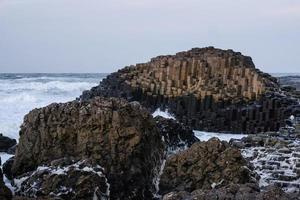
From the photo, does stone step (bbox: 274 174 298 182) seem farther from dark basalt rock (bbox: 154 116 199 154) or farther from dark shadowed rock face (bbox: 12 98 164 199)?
dark basalt rock (bbox: 154 116 199 154)

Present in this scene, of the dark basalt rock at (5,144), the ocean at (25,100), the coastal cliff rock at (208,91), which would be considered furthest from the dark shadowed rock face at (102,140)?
the coastal cliff rock at (208,91)

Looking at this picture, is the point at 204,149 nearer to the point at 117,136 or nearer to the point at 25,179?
the point at 117,136

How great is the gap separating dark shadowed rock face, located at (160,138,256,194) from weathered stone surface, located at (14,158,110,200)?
3.59ft

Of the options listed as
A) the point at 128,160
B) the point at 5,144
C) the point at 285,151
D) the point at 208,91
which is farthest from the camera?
the point at 208,91

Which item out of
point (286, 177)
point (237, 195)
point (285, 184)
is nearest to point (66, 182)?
point (237, 195)

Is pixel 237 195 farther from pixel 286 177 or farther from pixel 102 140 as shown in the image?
pixel 286 177

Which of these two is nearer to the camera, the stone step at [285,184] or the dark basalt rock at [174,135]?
the stone step at [285,184]

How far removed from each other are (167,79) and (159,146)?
1084 centimetres

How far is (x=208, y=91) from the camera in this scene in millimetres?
18500

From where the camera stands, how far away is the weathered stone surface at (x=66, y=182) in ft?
22.8

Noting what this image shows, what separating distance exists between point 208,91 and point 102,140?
10.5 meters

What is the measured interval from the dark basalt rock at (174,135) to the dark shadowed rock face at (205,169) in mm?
3339

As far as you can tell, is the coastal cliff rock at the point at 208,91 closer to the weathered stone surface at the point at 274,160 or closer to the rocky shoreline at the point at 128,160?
the rocky shoreline at the point at 128,160

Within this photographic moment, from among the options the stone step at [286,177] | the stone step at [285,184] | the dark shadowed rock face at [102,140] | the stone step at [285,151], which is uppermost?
the dark shadowed rock face at [102,140]
